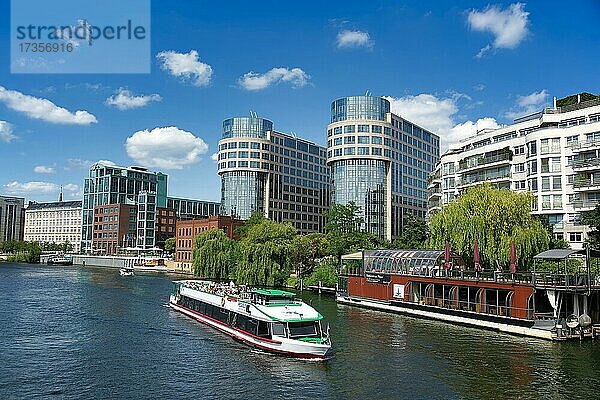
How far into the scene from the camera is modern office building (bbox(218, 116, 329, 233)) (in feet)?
552

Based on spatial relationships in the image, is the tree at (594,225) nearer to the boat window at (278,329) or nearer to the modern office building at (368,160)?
the boat window at (278,329)

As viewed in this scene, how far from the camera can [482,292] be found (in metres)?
52.5

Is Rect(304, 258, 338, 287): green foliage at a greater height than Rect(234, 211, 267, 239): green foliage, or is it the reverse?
Rect(234, 211, 267, 239): green foliage

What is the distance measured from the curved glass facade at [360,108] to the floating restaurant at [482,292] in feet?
253

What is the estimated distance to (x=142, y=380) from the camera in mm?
32188

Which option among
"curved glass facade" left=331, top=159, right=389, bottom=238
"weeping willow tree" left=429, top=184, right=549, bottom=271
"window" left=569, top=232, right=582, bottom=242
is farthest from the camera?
"curved glass facade" left=331, top=159, right=389, bottom=238

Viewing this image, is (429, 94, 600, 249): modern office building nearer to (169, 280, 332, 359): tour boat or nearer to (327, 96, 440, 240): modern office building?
(169, 280, 332, 359): tour boat

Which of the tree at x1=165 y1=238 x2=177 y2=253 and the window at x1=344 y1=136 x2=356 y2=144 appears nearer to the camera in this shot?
the window at x1=344 y1=136 x2=356 y2=144

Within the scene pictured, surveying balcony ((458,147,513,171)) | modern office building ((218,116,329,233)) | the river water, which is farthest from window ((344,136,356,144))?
the river water

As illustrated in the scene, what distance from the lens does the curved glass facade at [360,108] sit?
142375 mm

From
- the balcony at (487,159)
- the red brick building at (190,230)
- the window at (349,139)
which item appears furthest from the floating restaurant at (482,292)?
the window at (349,139)

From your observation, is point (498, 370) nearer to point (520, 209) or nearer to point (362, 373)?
point (362, 373)

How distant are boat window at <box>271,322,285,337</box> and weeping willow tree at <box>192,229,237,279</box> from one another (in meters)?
63.1

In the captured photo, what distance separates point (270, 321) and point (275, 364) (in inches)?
146
